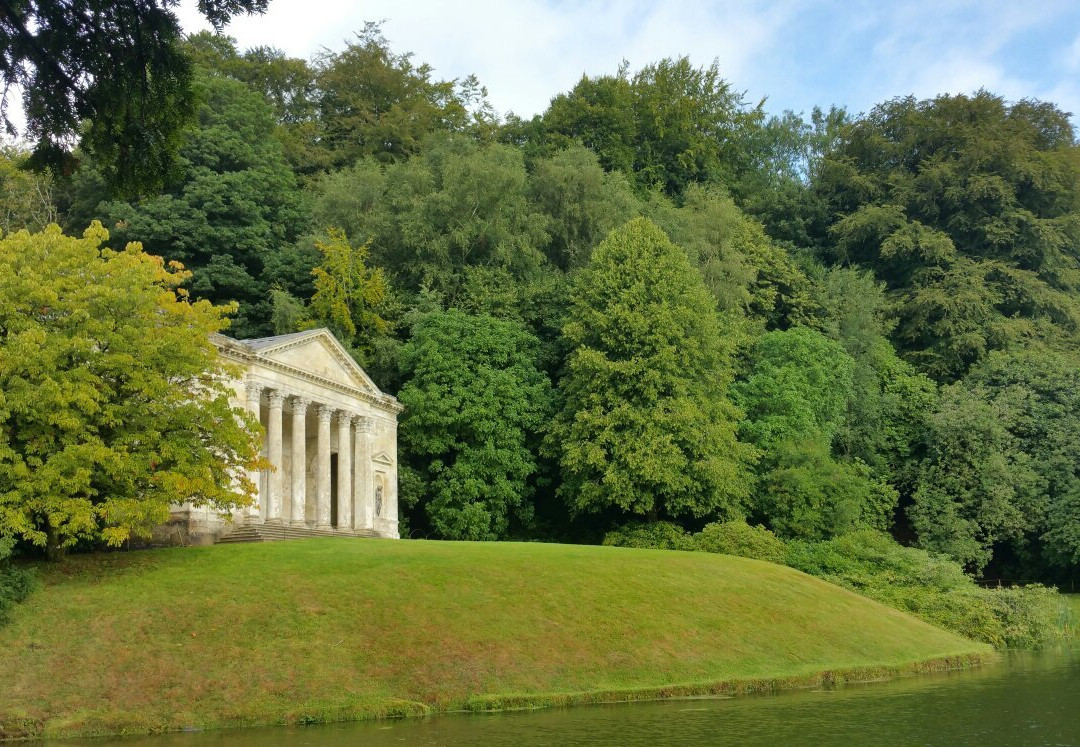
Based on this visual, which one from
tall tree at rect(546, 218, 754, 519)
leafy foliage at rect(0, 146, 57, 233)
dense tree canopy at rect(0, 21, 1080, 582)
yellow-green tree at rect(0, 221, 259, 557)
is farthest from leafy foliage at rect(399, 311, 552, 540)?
leafy foliage at rect(0, 146, 57, 233)

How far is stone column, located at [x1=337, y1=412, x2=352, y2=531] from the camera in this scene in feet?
155

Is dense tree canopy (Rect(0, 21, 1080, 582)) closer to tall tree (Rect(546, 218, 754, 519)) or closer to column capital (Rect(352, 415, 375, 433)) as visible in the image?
tall tree (Rect(546, 218, 754, 519))

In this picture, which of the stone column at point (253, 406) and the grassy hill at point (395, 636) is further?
the stone column at point (253, 406)

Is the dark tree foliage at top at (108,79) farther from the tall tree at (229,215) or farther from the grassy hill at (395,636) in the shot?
the tall tree at (229,215)

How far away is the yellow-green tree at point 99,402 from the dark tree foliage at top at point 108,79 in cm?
1932

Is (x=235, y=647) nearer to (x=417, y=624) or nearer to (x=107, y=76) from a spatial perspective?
(x=417, y=624)

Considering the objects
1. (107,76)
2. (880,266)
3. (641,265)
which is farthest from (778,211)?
(107,76)

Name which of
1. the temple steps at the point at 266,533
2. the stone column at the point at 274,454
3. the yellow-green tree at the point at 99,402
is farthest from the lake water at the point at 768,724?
the stone column at the point at 274,454

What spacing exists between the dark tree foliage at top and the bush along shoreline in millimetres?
33601

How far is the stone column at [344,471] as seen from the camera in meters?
47.2

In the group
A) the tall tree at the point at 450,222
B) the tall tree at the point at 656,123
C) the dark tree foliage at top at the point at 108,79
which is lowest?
the dark tree foliage at top at the point at 108,79

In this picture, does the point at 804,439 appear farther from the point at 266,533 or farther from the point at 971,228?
the point at 266,533

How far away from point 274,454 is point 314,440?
26.6 feet

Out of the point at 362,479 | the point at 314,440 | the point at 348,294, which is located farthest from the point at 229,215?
the point at 362,479
